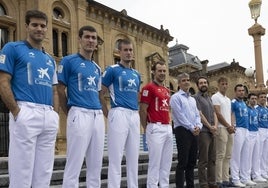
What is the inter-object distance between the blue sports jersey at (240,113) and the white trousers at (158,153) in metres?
3.16

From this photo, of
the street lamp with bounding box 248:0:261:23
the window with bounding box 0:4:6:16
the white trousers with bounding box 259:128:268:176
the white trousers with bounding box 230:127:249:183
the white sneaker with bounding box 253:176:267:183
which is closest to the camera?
the white trousers with bounding box 230:127:249:183

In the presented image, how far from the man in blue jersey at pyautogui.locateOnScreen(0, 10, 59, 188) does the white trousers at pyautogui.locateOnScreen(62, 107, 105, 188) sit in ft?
1.66

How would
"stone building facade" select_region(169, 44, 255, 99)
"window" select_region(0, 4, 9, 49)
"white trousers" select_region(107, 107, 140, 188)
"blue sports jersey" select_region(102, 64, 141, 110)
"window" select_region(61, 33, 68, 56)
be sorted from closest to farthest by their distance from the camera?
1. "white trousers" select_region(107, 107, 140, 188)
2. "blue sports jersey" select_region(102, 64, 141, 110)
3. "window" select_region(0, 4, 9, 49)
4. "window" select_region(61, 33, 68, 56)
5. "stone building facade" select_region(169, 44, 255, 99)

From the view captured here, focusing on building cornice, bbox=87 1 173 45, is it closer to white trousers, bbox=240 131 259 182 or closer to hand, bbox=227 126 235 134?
white trousers, bbox=240 131 259 182

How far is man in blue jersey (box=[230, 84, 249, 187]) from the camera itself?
9.26 m

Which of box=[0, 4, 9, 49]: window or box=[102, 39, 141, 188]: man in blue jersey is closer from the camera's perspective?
box=[102, 39, 141, 188]: man in blue jersey

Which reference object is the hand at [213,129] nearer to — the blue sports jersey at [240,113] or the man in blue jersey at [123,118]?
the blue sports jersey at [240,113]

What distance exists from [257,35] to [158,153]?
15331 mm

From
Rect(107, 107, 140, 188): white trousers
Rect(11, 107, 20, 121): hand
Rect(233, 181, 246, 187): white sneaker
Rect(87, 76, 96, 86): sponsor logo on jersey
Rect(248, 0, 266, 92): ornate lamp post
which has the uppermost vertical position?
Rect(248, 0, 266, 92): ornate lamp post

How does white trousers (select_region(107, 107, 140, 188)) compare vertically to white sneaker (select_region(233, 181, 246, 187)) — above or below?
above

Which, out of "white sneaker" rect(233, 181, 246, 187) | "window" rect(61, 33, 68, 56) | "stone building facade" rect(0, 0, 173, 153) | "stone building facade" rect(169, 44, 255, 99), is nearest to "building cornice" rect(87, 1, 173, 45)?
"stone building facade" rect(0, 0, 173, 153)

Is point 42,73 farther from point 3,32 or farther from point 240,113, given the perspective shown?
point 3,32

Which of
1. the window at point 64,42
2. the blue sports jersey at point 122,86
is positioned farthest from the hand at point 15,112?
the window at point 64,42

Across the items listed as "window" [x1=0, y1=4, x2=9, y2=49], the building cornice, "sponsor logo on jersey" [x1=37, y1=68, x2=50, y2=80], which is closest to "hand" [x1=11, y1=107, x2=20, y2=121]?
"sponsor logo on jersey" [x1=37, y1=68, x2=50, y2=80]
